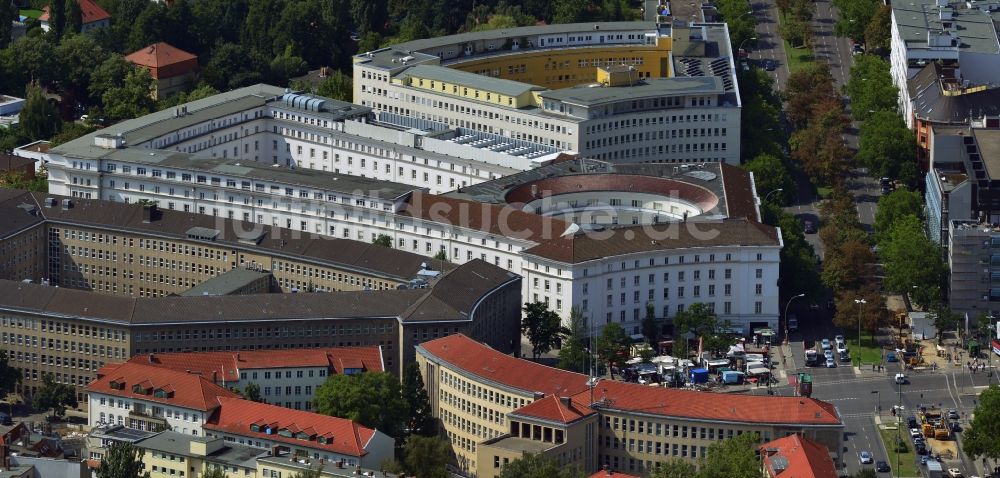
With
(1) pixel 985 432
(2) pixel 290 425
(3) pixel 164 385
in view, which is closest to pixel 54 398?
(3) pixel 164 385

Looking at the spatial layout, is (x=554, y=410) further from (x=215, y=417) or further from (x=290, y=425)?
(x=215, y=417)

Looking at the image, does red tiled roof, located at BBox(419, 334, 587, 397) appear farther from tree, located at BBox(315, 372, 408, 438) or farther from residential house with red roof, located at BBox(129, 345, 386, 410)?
residential house with red roof, located at BBox(129, 345, 386, 410)

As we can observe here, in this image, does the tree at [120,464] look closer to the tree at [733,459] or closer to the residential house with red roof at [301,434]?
the residential house with red roof at [301,434]

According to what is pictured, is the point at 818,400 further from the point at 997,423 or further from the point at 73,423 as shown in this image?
the point at 73,423

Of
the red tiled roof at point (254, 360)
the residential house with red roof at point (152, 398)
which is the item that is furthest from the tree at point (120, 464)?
the red tiled roof at point (254, 360)

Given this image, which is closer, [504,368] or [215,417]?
[215,417]
